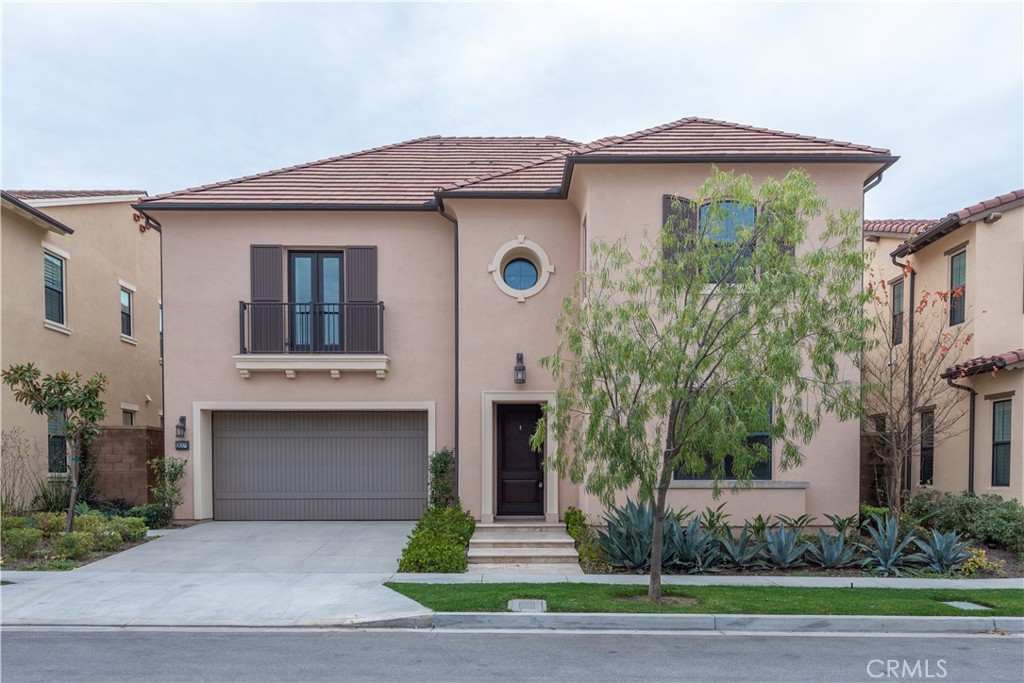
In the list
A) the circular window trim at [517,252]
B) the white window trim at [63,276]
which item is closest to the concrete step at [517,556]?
the circular window trim at [517,252]

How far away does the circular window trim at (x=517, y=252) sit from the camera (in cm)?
1291

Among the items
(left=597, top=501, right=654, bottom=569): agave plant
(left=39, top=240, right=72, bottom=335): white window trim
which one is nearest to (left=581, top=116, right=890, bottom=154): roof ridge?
(left=597, top=501, right=654, bottom=569): agave plant

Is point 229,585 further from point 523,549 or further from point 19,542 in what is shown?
point 523,549

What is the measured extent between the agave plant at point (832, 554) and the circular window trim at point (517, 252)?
6.24 m

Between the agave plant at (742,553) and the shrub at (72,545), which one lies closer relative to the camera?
the agave plant at (742,553)

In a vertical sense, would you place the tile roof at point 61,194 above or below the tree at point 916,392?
above

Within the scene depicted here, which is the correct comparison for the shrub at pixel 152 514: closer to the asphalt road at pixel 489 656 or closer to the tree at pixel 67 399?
the tree at pixel 67 399

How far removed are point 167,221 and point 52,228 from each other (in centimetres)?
310

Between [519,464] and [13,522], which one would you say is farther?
[519,464]

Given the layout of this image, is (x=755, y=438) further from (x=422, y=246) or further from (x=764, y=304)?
(x=422, y=246)

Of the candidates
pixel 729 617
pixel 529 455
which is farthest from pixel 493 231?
pixel 729 617

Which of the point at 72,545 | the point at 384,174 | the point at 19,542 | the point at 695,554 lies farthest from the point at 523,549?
the point at 384,174

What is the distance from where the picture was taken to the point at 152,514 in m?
13.0

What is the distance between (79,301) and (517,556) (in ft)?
39.5
